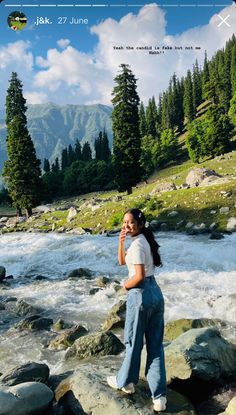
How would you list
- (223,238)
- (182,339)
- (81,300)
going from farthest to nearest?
(223,238) → (81,300) → (182,339)

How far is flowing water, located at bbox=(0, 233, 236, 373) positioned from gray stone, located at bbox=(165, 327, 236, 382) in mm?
3211

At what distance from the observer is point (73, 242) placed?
92.1 feet

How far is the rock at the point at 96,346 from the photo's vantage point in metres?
10.2

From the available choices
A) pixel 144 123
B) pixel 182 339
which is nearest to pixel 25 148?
pixel 182 339

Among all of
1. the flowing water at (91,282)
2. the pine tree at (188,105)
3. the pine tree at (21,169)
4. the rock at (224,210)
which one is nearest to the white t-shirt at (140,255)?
the flowing water at (91,282)

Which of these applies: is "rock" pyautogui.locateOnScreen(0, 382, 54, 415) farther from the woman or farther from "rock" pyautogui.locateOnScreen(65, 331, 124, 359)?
"rock" pyautogui.locateOnScreen(65, 331, 124, 359)

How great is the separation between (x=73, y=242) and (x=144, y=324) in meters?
21.9

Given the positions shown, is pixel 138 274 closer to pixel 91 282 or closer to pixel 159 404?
pixel 159 404

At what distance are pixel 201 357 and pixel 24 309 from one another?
9185mm

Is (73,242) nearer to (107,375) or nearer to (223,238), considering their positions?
(223,238)

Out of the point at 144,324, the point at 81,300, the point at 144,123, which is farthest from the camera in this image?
the point at 144,123

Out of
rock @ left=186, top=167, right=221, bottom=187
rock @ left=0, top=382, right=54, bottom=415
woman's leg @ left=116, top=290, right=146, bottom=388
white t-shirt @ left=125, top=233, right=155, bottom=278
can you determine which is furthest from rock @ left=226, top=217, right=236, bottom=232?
rock @ left=0, top=382, right=54, bottom=415

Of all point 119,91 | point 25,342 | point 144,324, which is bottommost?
point 25,342

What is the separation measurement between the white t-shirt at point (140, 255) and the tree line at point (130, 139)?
51721 millimetres
